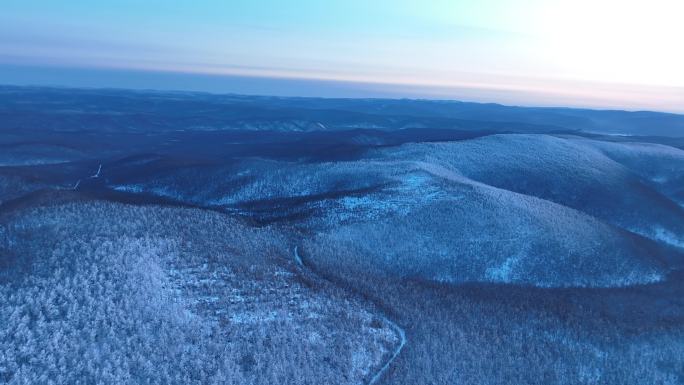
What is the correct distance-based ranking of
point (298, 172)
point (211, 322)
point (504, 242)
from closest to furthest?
point (211, 322)
point (504, 242)
point (298, 172)

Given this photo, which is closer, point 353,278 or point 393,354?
point 393,354

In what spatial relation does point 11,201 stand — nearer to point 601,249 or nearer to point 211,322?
point 211,322

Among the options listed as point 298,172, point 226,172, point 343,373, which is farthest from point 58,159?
point 343,373

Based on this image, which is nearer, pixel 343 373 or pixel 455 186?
pixel 343 373

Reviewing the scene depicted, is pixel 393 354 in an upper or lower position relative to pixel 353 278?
lower

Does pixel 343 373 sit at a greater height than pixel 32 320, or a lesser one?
lesser

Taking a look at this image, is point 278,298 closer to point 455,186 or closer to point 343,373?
point 343,373

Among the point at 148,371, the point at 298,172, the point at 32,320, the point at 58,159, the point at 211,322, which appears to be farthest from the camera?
the point at 58,159
